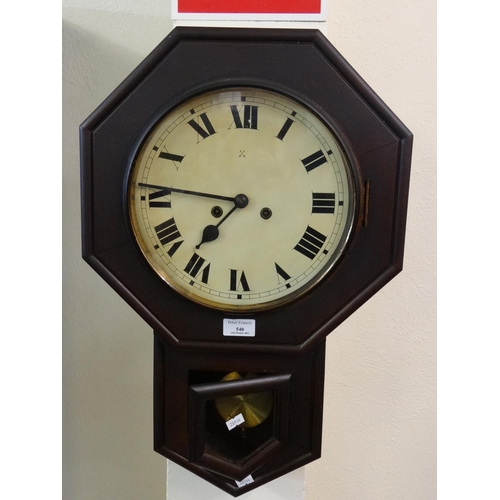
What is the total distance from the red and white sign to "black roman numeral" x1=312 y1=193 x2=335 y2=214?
0.99 ft

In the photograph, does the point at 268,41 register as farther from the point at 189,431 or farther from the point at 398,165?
the point at 189,431

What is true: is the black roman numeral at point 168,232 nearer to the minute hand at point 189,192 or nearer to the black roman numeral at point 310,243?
the minute hand at point 189,192

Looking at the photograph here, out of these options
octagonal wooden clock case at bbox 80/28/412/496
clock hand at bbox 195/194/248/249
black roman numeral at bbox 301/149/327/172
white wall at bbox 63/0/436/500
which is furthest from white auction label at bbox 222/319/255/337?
white wall at bbox 63/0/436/500

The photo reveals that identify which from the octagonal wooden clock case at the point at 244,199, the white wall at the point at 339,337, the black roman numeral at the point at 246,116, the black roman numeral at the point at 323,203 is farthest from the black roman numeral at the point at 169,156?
the white wall at the point at 339,337

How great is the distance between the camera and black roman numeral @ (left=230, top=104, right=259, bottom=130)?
802 mm

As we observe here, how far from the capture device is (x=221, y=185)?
823 millimetres

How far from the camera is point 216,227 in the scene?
83 centimetres

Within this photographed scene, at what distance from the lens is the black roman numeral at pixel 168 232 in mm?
830

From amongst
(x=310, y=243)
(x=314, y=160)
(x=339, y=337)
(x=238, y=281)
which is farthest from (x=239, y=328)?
(x=339, y=337)

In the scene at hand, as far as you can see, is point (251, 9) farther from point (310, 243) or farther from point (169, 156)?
point (310, 243)

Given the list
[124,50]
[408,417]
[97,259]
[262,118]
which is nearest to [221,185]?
[262,118]

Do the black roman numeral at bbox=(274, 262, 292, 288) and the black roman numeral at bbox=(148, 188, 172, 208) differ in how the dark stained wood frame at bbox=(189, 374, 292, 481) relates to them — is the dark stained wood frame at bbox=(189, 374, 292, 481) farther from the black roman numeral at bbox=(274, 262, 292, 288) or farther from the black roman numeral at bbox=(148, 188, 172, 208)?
the black roman numeral at bbox=(148, 188, 172, 208)

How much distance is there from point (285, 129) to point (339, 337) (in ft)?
1.98

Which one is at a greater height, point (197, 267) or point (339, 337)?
point (197, 267)
